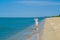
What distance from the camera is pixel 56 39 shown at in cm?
1084

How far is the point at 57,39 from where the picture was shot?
10.8 meters

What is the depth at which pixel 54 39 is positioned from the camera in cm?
1081

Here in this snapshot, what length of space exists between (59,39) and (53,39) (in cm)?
43

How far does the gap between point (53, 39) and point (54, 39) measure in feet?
0.25

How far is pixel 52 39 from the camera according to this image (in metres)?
10.9

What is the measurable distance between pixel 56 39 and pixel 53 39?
0.21m

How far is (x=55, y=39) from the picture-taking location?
1079 cm

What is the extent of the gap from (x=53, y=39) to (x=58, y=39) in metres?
0.35

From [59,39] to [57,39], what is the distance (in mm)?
148

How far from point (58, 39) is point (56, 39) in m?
0.14

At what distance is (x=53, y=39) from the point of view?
35.6 feet

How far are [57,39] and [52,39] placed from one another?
36 centimetres
